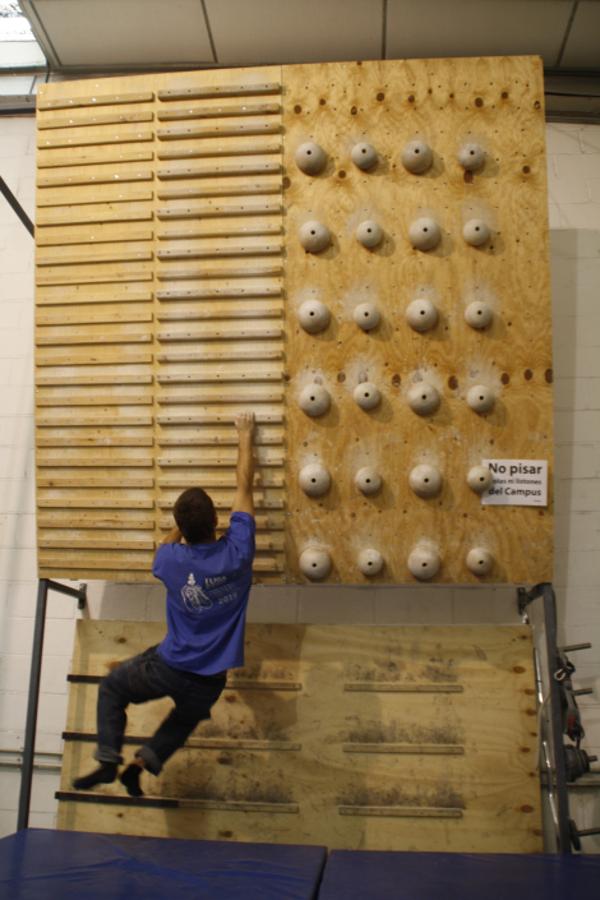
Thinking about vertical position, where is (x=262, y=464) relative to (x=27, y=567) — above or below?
above

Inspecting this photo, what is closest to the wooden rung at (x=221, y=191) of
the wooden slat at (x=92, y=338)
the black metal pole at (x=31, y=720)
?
the wooden slat at (x=92, y=338)

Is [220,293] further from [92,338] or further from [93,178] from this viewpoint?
[93,178]

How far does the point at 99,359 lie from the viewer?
4.45 m

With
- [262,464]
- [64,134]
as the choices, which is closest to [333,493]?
[262,464]

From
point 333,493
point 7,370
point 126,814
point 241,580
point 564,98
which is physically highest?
point 564,98

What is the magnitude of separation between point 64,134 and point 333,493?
2.48m

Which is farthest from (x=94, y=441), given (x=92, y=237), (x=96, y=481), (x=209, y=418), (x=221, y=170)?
(x=221, y=170)

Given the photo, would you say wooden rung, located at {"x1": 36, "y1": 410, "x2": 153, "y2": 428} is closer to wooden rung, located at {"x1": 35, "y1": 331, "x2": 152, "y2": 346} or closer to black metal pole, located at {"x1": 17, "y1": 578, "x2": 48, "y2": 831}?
wooden rung, located at {"x1": 35, "y1": 331, "x2": 152, "y2": 346}

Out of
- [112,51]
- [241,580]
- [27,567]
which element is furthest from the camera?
[112,51]

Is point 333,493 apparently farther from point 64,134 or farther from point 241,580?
point 64,134

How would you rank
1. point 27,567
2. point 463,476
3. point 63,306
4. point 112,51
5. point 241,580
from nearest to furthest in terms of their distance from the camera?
point 241,580, point 463,476, point 63,306, point 27,567, point 112,51

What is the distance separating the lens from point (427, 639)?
14.1ft

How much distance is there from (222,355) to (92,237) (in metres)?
0.99

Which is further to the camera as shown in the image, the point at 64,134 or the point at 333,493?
the point at 64,134
